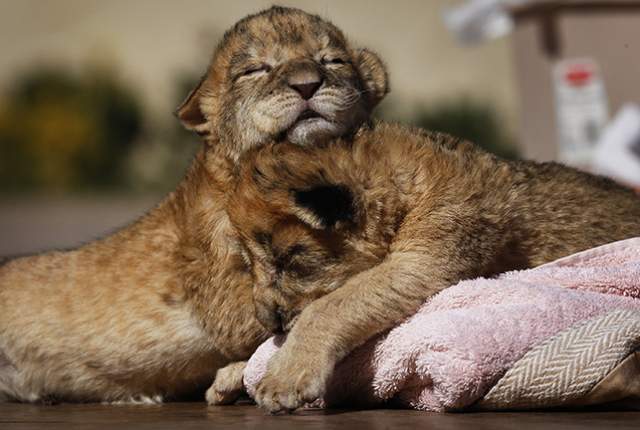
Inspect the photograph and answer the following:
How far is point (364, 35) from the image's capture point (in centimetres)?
2264

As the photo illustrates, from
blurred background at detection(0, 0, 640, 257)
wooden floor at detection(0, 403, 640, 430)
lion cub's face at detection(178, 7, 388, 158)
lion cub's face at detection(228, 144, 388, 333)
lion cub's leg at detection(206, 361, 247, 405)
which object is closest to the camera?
wooden floor at detection(0, 403, 640, 430)

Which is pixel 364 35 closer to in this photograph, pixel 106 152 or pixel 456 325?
pixel 106 152

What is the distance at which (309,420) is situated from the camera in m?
4.11

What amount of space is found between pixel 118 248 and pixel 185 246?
1.33 feet

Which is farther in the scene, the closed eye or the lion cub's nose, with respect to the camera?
the closed eye

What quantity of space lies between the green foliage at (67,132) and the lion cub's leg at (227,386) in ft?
56.0

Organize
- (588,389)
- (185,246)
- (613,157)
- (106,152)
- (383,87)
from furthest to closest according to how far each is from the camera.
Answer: (106,152), (613,157), (383,87), (185,246), (588,389)

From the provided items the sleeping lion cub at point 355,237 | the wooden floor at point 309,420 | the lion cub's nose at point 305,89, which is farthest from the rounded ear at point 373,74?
the wooden floor at point 309,420

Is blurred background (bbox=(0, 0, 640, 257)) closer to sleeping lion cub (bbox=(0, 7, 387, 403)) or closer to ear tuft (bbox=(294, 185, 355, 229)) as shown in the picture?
sleeping lion cub (bbox=(0, 7, 387, 403))

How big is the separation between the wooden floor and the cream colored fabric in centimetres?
5

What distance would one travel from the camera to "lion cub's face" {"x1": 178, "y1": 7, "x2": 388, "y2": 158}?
16.8 feet

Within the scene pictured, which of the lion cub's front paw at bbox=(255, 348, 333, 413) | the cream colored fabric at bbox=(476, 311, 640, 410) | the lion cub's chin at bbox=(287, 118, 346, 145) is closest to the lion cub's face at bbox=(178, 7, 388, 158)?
the lion cub's chin at bbox=(287, 118, 346, 145)

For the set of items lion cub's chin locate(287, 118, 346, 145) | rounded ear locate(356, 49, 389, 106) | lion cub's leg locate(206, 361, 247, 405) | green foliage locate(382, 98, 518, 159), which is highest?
rounded ear locate(356, 49, 389, 106)

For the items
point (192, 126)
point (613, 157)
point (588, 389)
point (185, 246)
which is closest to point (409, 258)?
point (588, 389)
